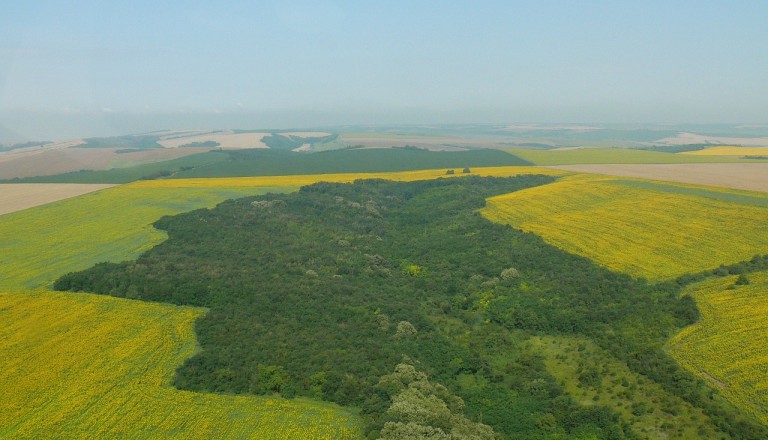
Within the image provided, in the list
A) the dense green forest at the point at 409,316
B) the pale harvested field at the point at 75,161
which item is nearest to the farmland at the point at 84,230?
the dense green forest at the point at 409,316

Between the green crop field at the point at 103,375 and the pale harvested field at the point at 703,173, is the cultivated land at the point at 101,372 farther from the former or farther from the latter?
the pale harvested field at the point at 703,173

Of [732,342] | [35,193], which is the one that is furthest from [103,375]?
[35,193]

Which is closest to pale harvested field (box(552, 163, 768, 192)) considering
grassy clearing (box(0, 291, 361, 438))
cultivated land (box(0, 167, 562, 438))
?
grassy clearing (box(0, 291, 361, 438))

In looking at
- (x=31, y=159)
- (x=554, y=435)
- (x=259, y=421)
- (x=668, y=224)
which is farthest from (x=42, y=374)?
(x=31, y=159)

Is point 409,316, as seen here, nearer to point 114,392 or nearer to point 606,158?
point 114,392

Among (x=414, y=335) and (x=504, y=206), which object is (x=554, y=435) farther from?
(x=504, y=206)

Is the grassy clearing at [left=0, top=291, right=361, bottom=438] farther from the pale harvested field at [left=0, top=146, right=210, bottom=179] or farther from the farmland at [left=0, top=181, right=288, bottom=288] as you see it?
the pale harvested field at [left=0, top=146, right=210, bottom=179]
